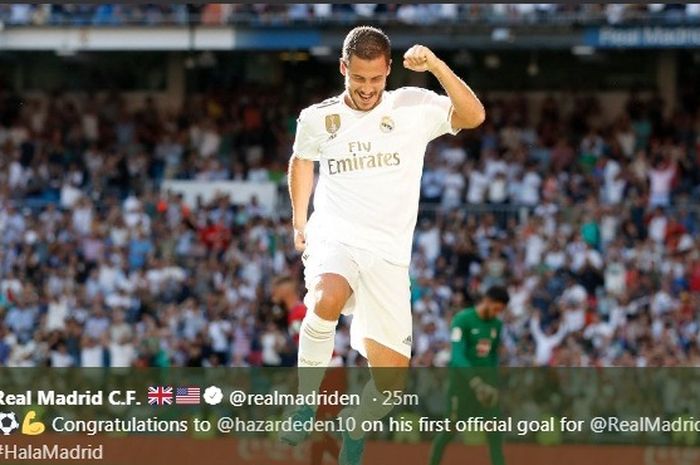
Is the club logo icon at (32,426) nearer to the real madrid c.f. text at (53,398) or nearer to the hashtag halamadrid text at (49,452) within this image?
the hashtag halamadrid text at (49,452)

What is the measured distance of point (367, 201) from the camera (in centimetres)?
931

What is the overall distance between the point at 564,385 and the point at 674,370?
1.39 m

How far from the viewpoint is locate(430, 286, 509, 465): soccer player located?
13.3 meters

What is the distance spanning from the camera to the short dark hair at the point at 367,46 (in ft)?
29.3

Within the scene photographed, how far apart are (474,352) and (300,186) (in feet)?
14.8

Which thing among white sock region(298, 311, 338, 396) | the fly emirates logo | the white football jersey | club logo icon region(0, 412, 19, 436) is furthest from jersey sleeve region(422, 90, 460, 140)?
club logo icon region(0, 412, 19, 436)

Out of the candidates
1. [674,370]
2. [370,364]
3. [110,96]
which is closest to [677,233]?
[674,370]

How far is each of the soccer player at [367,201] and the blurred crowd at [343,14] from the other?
1625 centimetres

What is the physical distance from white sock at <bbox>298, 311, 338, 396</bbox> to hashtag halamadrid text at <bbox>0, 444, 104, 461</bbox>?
6.22 feet

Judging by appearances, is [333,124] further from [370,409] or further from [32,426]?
[32,426]

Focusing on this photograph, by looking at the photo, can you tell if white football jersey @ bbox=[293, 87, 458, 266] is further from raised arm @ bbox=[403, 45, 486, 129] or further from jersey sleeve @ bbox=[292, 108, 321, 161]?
raised arm @ bbox=[403, 45, 486, 129]

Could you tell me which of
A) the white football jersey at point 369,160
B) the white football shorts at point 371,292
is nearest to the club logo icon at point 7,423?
the white football shorts at point 371,292

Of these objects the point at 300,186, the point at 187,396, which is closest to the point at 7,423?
the point at 187,396

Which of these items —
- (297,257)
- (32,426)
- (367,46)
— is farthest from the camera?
(297,257)
